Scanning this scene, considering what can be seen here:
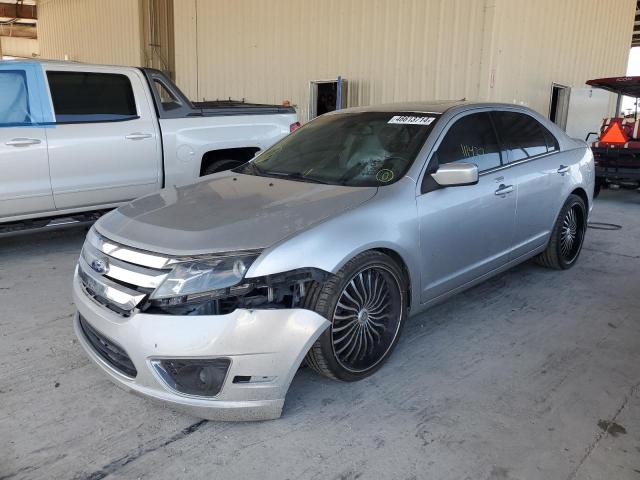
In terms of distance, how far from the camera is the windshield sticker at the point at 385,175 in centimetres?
317

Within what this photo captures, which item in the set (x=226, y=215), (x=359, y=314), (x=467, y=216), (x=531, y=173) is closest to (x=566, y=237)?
(x=531, y=173)

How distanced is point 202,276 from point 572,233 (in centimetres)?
381

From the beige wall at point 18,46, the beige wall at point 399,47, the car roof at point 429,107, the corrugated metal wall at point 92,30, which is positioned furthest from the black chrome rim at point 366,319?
the beige wall at point 18,46

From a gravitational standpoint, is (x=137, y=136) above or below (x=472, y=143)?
below

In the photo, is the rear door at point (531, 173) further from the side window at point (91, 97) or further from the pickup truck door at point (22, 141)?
the pickup truck door at point (22, 141)

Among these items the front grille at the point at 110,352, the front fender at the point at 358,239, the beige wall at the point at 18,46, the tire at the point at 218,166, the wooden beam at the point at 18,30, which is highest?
the wooden beam at the point at 18,30

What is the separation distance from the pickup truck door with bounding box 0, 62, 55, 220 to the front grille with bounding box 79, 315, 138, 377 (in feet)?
8.71

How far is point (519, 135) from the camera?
4.19 m

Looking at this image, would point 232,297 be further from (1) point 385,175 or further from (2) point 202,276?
(1) point 385,175

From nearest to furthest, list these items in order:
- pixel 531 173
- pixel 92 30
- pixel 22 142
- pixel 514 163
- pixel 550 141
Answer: pixel 514 163 → pixel 531 173 → pixel 550 141 → pixel 22 142 → pixel 92 30

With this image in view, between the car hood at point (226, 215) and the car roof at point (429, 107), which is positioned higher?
the car roof at point (429, 107)

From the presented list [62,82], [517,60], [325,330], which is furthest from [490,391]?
[517,60]

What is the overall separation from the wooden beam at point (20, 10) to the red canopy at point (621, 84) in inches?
972

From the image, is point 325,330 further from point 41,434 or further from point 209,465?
point 41,434
